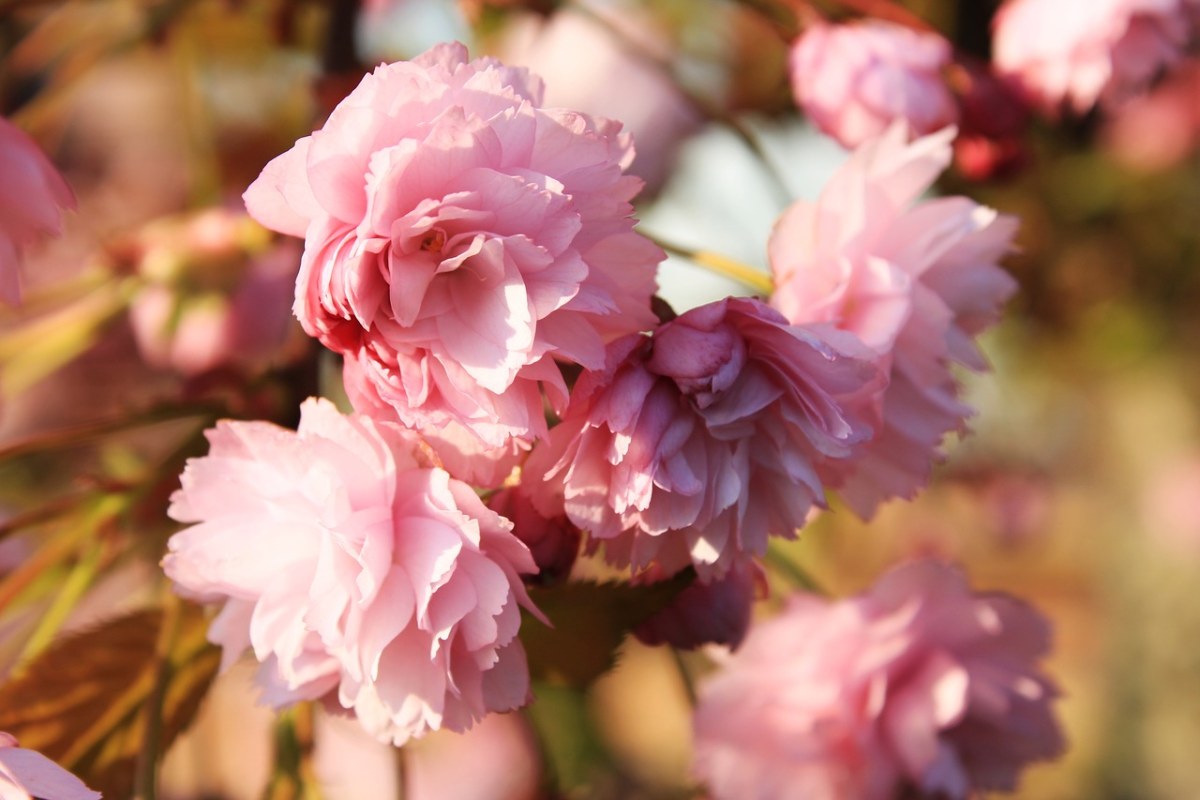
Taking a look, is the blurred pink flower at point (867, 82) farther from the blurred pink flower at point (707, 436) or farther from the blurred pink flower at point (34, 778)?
the blurred pink flower at point (34, 778)

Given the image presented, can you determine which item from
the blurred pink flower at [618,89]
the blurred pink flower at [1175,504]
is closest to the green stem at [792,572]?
the blurred pink flower at [618,89]

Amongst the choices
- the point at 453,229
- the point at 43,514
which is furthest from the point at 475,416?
the point at 43,514

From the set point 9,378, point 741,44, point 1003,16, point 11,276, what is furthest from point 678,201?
point 11,276

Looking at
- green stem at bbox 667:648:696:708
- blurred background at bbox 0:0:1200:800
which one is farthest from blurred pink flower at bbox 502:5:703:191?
green stem at bbox 667:648:696:708

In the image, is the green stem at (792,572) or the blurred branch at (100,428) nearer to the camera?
the blurred branch at (100,428)

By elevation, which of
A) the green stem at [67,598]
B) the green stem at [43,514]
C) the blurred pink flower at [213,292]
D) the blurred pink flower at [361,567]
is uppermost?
the blurred pink flower at [361,567]

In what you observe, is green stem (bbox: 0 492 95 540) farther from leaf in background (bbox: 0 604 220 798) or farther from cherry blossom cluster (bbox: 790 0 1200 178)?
cherry blossom cluster (bbox: 790 0 1200 178)

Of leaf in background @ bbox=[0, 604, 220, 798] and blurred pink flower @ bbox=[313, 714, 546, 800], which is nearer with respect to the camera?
leaf in background @ bbox=[0, 604, 220, 798]
